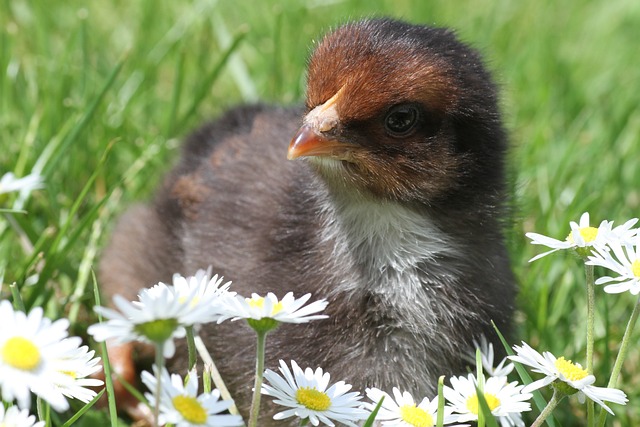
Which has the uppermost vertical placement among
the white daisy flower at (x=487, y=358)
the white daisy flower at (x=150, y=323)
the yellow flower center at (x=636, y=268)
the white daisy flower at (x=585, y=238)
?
the white daisy flower at (x=150, y=323)

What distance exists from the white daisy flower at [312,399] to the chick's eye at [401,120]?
28.3 inches

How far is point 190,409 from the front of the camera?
1.47 meters

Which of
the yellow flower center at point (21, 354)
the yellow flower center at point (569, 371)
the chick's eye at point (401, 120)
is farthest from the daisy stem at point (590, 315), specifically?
the yellow flower center at point (21, 354)

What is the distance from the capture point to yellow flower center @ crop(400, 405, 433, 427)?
184cm

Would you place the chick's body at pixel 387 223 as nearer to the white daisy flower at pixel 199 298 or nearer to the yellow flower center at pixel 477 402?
the yellow flower center at pixel 477 402

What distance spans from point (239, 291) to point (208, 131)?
39.3 inches

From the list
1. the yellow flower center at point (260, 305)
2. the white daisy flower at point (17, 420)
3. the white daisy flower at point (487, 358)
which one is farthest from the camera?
the white daisy flower at point (487, 358)

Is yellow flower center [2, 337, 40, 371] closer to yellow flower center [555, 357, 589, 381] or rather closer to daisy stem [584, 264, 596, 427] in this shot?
yellow flower center [555, 357, 589, 381]

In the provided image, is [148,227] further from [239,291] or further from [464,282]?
[464,282]

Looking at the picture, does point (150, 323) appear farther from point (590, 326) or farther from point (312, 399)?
point (590, 326)

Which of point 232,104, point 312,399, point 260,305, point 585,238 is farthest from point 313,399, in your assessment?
point 232,104

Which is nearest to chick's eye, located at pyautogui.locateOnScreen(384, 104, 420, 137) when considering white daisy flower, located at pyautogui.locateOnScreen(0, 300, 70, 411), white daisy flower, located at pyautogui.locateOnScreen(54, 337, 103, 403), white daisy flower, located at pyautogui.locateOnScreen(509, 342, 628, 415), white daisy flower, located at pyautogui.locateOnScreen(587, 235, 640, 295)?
white daisy flower, located at pyautogui.locateOnScreen(587, 235, 640, 295)

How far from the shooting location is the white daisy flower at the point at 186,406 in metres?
1.45

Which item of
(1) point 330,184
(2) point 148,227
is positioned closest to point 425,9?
(2) point 148,227
